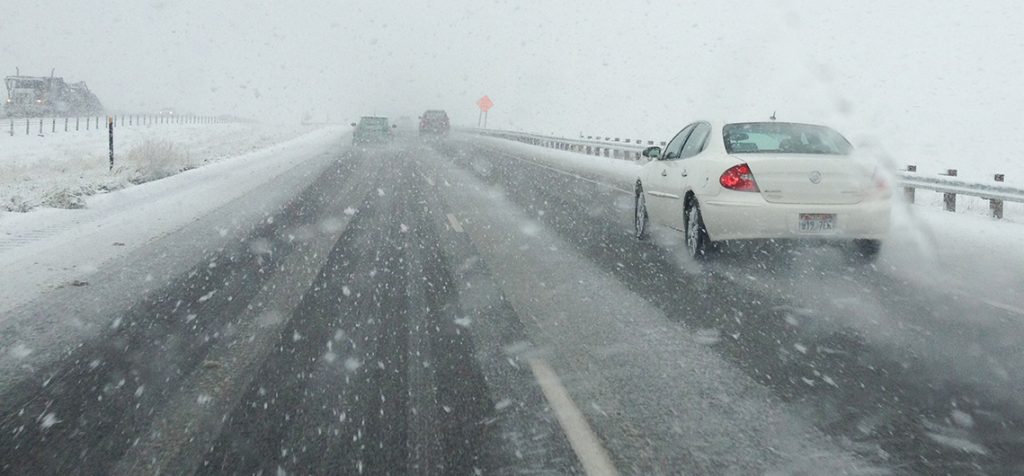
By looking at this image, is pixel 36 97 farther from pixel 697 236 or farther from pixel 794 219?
pixel 794 219

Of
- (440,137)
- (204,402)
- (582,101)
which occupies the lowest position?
(204,402)

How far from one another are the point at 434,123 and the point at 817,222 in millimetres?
47048

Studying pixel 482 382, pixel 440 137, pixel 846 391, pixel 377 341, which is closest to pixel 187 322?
pixel 377 341

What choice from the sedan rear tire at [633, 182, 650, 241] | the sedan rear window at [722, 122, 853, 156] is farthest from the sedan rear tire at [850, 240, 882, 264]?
the sedan rear tire at [633, 182, 650, 241]

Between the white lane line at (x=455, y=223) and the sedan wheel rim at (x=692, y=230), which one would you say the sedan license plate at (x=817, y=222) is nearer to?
the sedan wheel rim at (x=692, y=230)

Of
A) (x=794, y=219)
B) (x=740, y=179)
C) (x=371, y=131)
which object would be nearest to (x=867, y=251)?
(x=794, y=219)

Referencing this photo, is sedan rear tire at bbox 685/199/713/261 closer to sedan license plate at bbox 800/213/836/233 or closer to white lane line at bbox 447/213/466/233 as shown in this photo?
sedan license plate at bbox 800/213/836/233

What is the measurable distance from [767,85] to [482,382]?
354 feet

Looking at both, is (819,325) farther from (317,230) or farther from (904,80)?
(904,80)

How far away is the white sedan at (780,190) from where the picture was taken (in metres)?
7.44

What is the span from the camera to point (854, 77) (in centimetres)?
9600

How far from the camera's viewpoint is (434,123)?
53.3m

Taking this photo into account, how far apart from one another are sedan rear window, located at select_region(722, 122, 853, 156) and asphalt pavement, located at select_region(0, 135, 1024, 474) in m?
1.12

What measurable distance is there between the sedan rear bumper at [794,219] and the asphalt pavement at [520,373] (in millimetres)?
399
